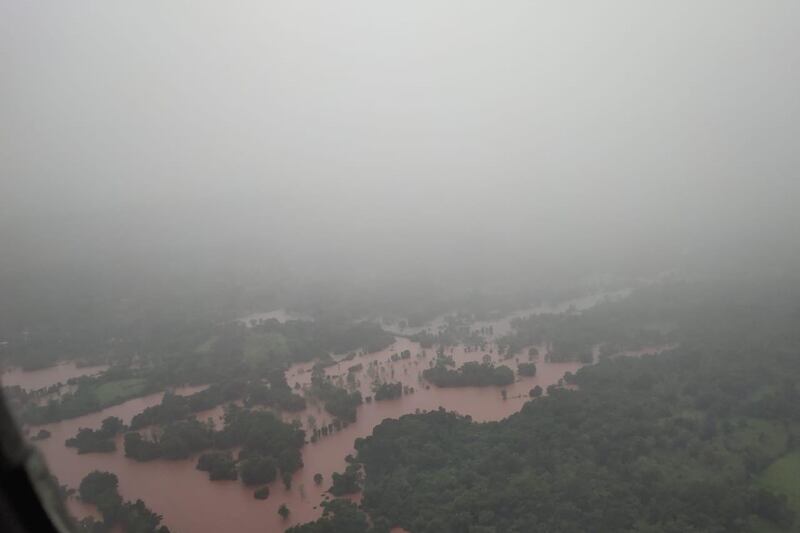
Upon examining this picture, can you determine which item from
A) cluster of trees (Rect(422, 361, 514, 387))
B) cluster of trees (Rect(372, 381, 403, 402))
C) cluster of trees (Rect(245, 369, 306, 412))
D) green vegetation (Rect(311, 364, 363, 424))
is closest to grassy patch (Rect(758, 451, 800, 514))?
cluster of trees (Rect(422, 361, 514, 387))

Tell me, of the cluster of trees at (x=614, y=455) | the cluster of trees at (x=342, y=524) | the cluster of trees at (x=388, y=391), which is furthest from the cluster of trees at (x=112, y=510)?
the cluster of trees at (x=388, y=391)

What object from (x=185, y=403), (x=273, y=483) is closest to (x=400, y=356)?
(x=185, y=403)

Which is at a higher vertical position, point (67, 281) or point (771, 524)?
point (67, 281)

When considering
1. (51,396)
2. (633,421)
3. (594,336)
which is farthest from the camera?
(594,336)

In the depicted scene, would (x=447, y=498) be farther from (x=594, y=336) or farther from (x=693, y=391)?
(x=594, y=336)

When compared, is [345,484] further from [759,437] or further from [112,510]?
[759,437]

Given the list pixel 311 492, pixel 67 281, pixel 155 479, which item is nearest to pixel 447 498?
pixel 311 492
